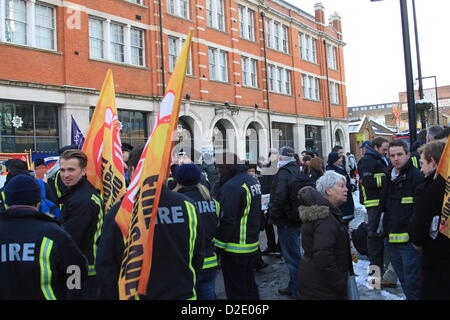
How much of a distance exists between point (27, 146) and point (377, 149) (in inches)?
511

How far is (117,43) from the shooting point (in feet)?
59.2

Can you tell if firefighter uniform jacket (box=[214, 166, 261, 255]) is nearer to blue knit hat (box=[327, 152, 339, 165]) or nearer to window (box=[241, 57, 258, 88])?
blue knit hat (box=[327, 152, 339, 165])

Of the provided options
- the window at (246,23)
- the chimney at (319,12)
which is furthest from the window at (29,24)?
the chimney at (319,12)

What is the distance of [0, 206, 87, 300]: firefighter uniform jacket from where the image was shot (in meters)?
2.67

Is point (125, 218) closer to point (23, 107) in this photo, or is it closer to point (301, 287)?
point (301, 287)

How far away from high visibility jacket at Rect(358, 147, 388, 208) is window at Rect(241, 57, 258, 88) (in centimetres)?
1929

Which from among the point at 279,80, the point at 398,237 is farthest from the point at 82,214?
the point at 279,80

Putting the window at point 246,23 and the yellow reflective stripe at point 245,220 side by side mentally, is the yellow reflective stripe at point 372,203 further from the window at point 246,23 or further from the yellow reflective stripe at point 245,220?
the window at point 246,23

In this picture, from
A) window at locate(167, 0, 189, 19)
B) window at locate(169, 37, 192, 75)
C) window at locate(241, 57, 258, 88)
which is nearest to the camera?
window at locate(169, 37, 192, 75)

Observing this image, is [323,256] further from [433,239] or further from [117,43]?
[117,43]

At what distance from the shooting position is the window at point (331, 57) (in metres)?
34.0

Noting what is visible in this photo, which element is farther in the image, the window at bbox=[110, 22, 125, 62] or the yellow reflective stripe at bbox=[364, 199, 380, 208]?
the window at bbox=[110, 22, 125, 62]

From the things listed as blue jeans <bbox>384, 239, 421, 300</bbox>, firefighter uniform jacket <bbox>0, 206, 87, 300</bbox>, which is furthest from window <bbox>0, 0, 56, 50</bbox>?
A: blue jeans <bbox>384, 239, 421, 300</bbox>

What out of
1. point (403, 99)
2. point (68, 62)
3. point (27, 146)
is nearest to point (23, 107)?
point (27, 146)
